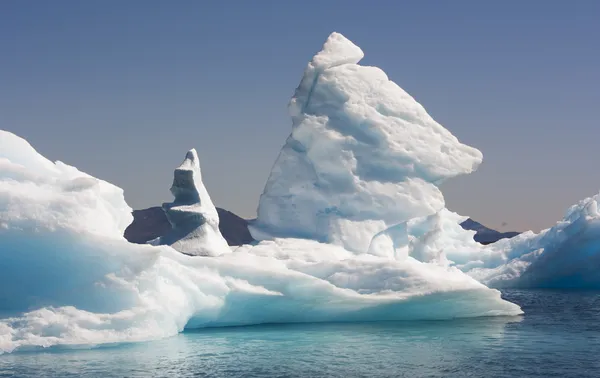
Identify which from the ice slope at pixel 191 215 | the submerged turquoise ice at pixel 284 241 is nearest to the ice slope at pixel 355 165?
the submerged turquoise ice at pixel 284 241

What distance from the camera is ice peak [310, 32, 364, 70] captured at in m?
23.6

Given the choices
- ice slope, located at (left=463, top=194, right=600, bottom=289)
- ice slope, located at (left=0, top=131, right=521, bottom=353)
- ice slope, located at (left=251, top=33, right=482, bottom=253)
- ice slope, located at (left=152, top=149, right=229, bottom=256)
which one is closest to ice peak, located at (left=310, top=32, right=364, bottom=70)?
ice slope, located at (left=251, top=33, right=482, bottom=253)

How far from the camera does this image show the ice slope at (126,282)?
13148mm

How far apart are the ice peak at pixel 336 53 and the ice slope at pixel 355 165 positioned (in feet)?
0.48

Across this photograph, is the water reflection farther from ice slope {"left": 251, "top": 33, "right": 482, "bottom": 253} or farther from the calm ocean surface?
ice slope {"left": 251, "top": 33, "right": 482, "bottom": 253}

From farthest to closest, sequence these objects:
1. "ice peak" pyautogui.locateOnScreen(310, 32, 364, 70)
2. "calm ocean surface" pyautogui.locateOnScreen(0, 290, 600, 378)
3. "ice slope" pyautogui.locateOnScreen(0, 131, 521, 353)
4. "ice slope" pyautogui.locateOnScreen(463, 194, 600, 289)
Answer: "ice slope" pyautogui.locateOnScreen(463, 194, 600, 289) < "ice peak" pyautogui.locateOnScreen(310, 32, 364, 70) < "ice slope" pyautogui.locateOnScreen(0, 131, 521, 353) < "calm ocean surface" pyautogui.locateOnScreen(0, 290, 600, 378)

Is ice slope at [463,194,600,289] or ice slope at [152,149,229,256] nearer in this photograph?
ice slope at [152,149,229,256]

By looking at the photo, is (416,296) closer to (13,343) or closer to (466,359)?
(466,359)

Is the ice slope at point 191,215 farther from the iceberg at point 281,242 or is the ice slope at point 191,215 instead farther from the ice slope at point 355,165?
the ice slope at point 355,165

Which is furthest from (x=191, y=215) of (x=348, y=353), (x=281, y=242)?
(x=348, y=353)

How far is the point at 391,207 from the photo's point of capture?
22.3 metres

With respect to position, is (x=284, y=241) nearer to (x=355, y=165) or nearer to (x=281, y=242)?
(x=281, y=242)

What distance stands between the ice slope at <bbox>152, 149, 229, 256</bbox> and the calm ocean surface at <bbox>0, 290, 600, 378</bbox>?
15.4 feet

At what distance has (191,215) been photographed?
21672 millimetres
